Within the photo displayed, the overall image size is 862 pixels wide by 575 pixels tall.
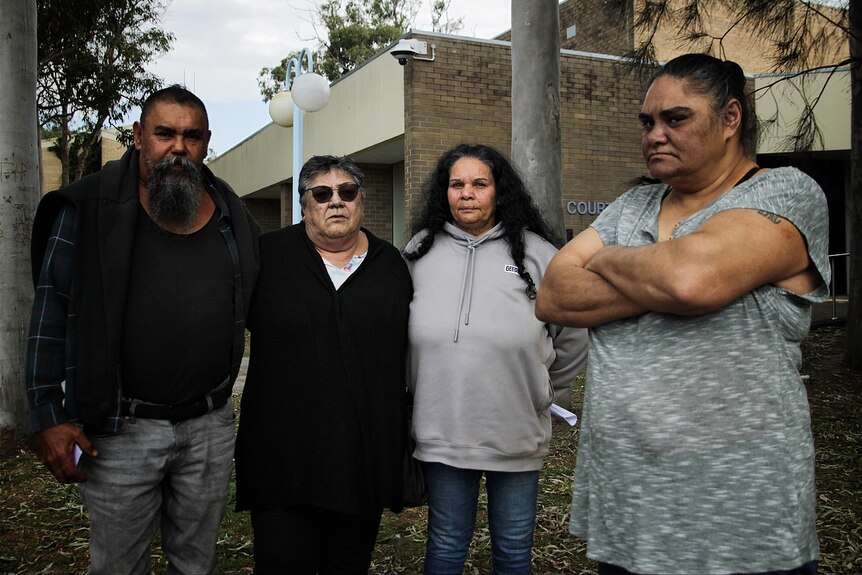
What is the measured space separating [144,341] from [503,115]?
11.4m

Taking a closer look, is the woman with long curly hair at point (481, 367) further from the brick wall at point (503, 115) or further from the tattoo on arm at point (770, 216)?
the brick wall at point (503, 115)

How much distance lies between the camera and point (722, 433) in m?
1.82

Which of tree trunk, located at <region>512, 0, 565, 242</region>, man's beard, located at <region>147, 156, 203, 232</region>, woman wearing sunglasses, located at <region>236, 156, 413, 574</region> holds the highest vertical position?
tree trunk, located at <region>512, 0, 565, 242</region>

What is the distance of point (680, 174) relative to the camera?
6.61 feet

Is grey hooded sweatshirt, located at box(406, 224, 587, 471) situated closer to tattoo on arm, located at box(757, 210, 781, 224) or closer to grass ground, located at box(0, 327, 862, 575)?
tattoo on arm, located at box(757, 210, 781, 224)

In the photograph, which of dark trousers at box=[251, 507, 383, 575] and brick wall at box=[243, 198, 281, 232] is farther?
brick wall at box=[243, 198, 281, 232]

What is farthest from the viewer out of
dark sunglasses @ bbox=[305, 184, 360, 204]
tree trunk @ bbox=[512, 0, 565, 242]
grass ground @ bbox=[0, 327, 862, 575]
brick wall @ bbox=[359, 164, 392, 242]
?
brick wall @ bbox=[359, 164, 392, 242]

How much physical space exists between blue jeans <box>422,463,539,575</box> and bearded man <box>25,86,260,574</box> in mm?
842

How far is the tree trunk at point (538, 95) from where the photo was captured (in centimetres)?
603

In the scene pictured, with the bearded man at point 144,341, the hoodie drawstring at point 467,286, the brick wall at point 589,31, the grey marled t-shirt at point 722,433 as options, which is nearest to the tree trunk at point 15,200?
the bearded man at point 144,341

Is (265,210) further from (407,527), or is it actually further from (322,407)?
(322,407)

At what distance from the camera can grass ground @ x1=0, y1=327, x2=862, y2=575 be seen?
3889mm

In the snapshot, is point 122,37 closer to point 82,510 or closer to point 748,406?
point 82,510

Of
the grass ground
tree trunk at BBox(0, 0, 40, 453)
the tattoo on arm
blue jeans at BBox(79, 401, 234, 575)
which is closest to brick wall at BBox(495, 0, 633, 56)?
tree trunk at BBox(0, 0, 40, 453)
